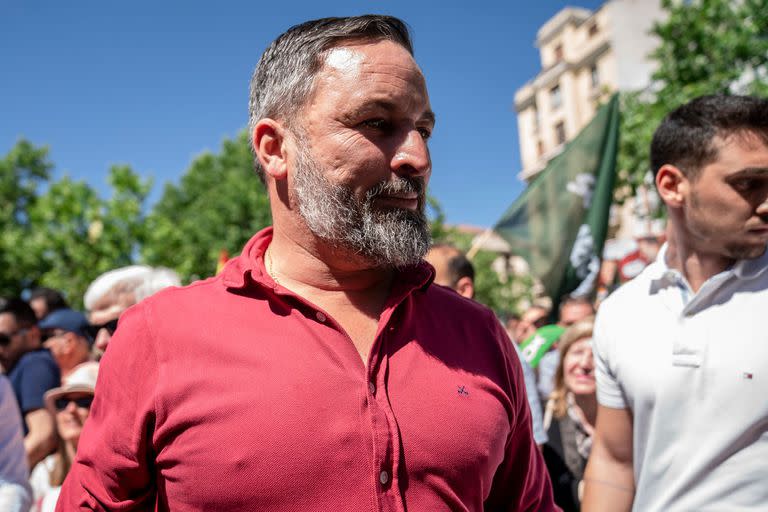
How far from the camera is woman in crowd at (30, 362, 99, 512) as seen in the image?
11.2 ft

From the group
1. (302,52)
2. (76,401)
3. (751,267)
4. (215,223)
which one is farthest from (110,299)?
(215,223)

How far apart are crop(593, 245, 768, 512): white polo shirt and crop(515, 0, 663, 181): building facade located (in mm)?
34030

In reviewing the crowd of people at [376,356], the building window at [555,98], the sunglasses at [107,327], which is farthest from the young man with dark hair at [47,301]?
the building window at [555,98]

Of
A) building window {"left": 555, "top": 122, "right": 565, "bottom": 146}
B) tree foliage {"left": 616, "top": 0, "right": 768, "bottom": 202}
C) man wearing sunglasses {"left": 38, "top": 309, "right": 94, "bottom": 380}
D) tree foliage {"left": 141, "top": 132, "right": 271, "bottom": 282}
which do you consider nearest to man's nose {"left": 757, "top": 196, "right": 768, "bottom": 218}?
man wearing sunglasses {"left": 38, "top": 309, "right": 94, "bottom": 380}

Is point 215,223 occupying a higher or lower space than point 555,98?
lower

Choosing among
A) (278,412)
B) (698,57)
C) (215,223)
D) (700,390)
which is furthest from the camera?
(215,223)

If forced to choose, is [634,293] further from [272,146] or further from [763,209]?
[272,146]

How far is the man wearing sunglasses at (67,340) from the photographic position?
461 cm

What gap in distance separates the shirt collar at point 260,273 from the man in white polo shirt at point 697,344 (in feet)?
3.41

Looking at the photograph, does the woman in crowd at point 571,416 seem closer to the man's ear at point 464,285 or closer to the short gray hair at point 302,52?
the man's ear at point 464,285

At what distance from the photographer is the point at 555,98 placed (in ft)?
142

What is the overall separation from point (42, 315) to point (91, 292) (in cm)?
264

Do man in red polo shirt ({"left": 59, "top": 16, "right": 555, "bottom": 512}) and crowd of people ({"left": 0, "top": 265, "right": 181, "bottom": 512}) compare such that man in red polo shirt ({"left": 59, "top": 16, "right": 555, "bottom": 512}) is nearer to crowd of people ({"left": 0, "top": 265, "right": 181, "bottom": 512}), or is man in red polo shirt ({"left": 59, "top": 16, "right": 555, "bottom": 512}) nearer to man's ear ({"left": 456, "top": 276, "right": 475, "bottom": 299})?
crowd of people ({"left": 0, "top": 265, "right": 181, "bottom": 512})

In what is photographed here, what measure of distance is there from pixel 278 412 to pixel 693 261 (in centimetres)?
174
